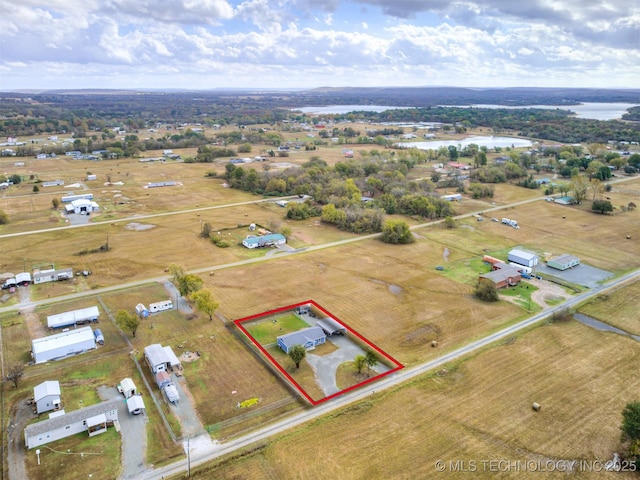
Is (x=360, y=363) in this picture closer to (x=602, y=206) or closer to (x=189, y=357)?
(x=189, y=357)

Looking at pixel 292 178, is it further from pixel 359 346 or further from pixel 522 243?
pixel 359 346

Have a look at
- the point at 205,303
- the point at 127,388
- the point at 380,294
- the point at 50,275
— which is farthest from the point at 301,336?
the point at 50,275

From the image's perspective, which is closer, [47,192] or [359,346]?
[359,346]

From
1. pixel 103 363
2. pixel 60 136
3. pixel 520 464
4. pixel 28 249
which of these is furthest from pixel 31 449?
pixel 60 136

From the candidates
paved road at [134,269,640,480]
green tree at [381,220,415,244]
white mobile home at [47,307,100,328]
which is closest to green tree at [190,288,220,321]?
white mobile home at [47,307,100,328]

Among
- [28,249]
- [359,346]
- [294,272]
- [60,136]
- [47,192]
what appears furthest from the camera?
[60,136]

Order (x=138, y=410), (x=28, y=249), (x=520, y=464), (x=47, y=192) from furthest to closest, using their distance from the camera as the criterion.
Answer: (x=47, y=192) < (x=28, y=249) < (x=138, y=410) < (x=520, y=464)

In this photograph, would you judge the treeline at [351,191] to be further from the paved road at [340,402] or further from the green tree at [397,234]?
the paved road at [340,402]
